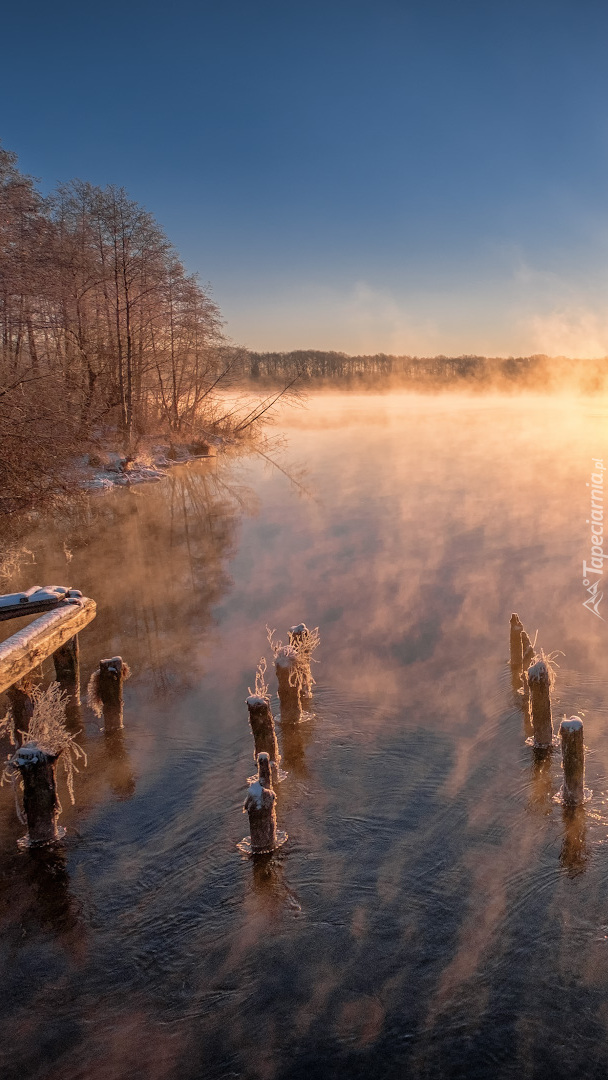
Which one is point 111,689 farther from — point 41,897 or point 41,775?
point 41,897

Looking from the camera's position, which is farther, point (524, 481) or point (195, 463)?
point (195, 463)

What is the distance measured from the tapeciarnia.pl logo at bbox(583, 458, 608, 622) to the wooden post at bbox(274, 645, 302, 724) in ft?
30.5

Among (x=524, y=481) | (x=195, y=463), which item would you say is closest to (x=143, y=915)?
(x=524, y=481)

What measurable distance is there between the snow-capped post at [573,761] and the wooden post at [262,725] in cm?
434

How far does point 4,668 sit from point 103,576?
1423 centimetres

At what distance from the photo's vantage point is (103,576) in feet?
80.9

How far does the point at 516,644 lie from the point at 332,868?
816cm

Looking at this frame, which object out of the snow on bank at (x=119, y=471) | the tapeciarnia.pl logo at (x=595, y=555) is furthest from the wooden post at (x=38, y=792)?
the snow on bank at (x=119, y=471)

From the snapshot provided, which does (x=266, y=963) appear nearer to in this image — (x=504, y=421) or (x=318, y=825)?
(x=318, y=825)

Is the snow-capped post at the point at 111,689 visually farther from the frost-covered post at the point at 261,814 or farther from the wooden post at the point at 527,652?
the wooden post at the point at 527,652

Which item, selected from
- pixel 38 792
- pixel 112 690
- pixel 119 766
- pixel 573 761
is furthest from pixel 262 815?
pixel 112 690

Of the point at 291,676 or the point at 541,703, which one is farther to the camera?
the point at 291,676

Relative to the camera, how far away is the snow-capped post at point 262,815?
975cm

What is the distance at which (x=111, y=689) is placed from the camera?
537 inches
